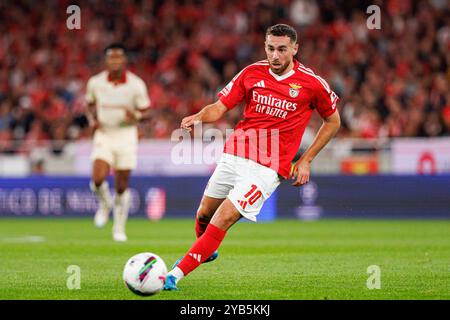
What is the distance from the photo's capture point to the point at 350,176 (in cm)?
2042

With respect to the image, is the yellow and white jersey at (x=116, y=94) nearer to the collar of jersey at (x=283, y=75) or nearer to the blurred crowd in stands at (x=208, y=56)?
the collar of jersey at (x=283, y=75)

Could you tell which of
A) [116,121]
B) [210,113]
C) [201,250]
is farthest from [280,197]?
[201,250]

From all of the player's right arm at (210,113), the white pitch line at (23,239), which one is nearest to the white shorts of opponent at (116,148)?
the white pitch line at (23,239)

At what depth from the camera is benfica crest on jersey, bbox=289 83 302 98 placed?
8.85 metres

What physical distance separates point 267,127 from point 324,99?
61cm

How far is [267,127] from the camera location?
885 centimetres

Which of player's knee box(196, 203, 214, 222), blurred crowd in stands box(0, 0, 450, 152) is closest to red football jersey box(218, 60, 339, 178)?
player's knee box(196, 203, 214, 222)

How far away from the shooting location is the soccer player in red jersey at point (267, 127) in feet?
28.0

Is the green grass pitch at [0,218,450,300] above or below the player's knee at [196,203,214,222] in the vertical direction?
below

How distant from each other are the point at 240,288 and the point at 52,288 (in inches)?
67.4

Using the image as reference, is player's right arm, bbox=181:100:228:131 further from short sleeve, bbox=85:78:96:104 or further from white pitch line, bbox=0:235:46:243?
white pitch line, bbox=0:235:46:243

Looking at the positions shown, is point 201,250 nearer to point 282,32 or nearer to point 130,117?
point 282,32

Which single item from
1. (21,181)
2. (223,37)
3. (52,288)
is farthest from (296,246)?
(223,37)

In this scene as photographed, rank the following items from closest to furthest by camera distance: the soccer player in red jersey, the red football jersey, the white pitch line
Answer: the soccer player in red jersey, the red football jersey, the white pitch line
